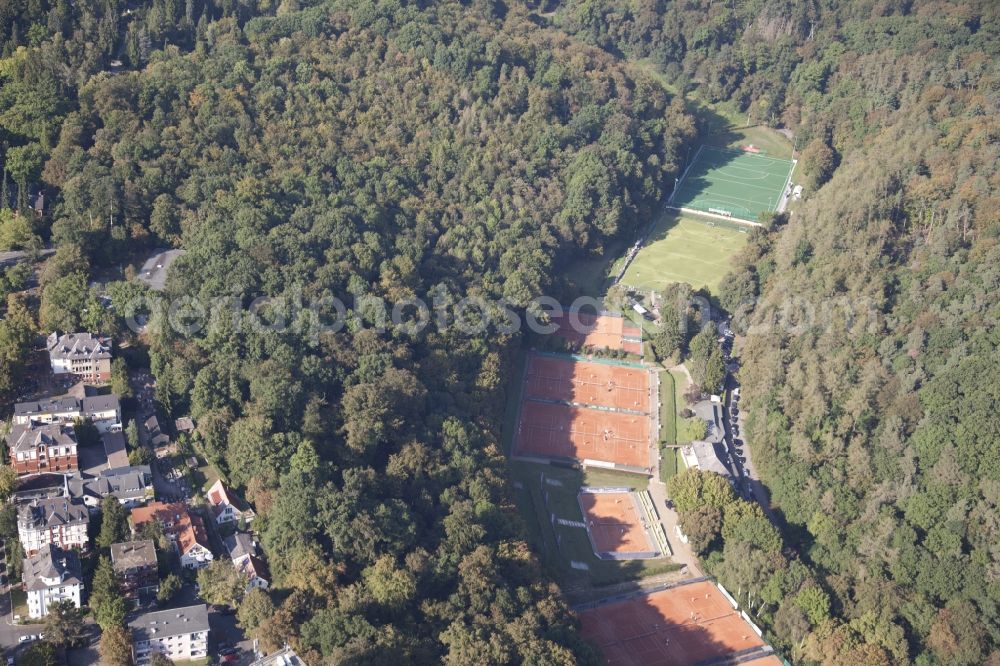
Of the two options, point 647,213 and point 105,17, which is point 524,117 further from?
point 105,17

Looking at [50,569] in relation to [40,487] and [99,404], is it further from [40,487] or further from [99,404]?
[99,404]

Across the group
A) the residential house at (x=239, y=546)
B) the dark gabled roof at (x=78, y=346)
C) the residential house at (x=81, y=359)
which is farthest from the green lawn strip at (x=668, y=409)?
the dark gabled roof at (x=78, y=346)

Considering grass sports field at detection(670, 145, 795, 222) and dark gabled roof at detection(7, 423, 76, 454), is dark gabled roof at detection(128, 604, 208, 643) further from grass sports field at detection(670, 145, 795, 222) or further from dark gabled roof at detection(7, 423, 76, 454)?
grass sports field at detection(670, 145, 795, 222)

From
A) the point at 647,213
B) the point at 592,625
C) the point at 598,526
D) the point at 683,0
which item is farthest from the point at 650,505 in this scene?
the point at 683,0

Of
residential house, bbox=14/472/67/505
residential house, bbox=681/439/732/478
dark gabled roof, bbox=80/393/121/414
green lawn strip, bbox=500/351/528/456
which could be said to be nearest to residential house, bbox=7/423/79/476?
residential house, bbox=14/472/67/505

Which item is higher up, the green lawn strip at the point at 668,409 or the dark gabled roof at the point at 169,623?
the dark gabled roof at the point at 169,623

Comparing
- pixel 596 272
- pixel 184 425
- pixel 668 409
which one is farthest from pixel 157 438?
pixel 596 272

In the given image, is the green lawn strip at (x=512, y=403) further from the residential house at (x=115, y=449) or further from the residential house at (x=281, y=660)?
the residential house at (x=281, y=660)
